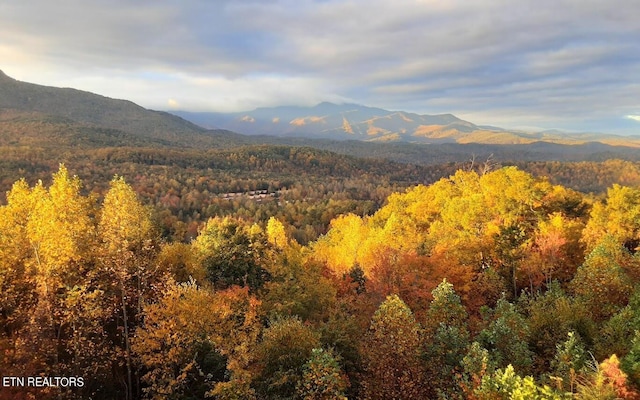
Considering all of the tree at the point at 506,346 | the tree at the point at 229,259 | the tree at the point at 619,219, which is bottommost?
the tree at the point at 229,259

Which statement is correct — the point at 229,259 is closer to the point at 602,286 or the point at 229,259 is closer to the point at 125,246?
the point at 125,246

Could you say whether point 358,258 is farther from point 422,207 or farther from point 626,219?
point 626,219

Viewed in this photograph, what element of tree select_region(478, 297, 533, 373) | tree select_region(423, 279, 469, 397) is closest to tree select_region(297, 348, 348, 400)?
tree select_region(423, 279, 469, 397)

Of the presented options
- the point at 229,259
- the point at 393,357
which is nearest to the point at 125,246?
the point at 393,357

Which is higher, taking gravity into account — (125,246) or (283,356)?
(125,246)

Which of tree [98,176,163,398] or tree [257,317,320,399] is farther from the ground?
tree [98,176,163,398]

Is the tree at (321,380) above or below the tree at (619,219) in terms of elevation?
below

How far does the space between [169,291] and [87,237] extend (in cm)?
585

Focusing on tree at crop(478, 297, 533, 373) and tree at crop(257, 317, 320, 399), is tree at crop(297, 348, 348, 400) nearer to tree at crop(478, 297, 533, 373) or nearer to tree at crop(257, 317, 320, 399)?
tree at crop(257, 317, 320, 399)

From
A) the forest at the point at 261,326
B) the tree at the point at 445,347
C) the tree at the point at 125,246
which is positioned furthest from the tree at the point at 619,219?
the tree at the point at 125,246

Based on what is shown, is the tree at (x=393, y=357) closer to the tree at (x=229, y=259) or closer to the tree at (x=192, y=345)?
the tree at (x=192, y=345)

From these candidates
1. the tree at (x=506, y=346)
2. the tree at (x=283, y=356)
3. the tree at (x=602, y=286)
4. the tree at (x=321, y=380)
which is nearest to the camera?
the tree at (x=321, y=380)

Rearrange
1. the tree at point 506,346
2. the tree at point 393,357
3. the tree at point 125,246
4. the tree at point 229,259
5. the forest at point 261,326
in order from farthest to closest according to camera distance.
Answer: the tree at point 229,259 < the tree at point 506,346 < the tree at point 125,246 < the tree at point 393,357 < the forest at point 261,326

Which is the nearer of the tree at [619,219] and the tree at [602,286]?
the tree at [602,286]
